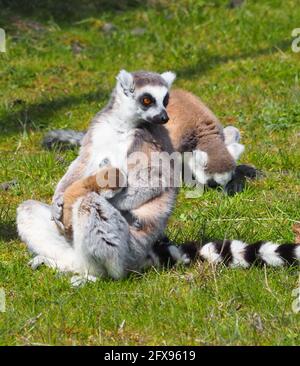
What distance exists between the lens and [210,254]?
5.55 metres

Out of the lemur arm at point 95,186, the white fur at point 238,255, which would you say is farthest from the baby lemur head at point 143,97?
the white fur at point 238,255

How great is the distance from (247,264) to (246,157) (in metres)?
2.81

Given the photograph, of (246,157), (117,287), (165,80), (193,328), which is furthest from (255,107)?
(193,328)

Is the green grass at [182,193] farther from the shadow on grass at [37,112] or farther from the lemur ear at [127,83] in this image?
the lemur ear at [127,83]

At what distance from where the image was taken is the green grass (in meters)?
4.71

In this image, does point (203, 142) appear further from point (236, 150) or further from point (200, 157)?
point (236, 150)

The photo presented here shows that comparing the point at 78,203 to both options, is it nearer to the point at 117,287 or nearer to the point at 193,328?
the point at 117,287

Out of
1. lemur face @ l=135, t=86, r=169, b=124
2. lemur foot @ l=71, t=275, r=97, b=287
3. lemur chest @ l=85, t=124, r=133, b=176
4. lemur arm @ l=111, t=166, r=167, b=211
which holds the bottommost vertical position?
lemur foot @ l=71, t=275, r=97, b=287

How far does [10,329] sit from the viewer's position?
4.67 meters

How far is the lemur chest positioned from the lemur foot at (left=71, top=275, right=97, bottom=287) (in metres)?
0.71

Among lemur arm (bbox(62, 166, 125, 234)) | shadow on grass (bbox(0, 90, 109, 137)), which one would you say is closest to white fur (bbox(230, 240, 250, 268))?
lemur arm (bbox(62, 166, 125, 234))

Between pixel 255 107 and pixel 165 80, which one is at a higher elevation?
pixel 165 80

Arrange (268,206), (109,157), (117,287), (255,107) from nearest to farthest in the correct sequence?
(117,287) → (109,157) → (268,206) → (255,107)

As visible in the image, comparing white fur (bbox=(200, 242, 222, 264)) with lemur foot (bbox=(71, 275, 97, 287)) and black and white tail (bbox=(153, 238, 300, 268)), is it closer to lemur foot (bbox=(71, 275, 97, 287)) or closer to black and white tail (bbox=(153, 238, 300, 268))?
black and white tail (bbox=(153, 238, 300, 268))
